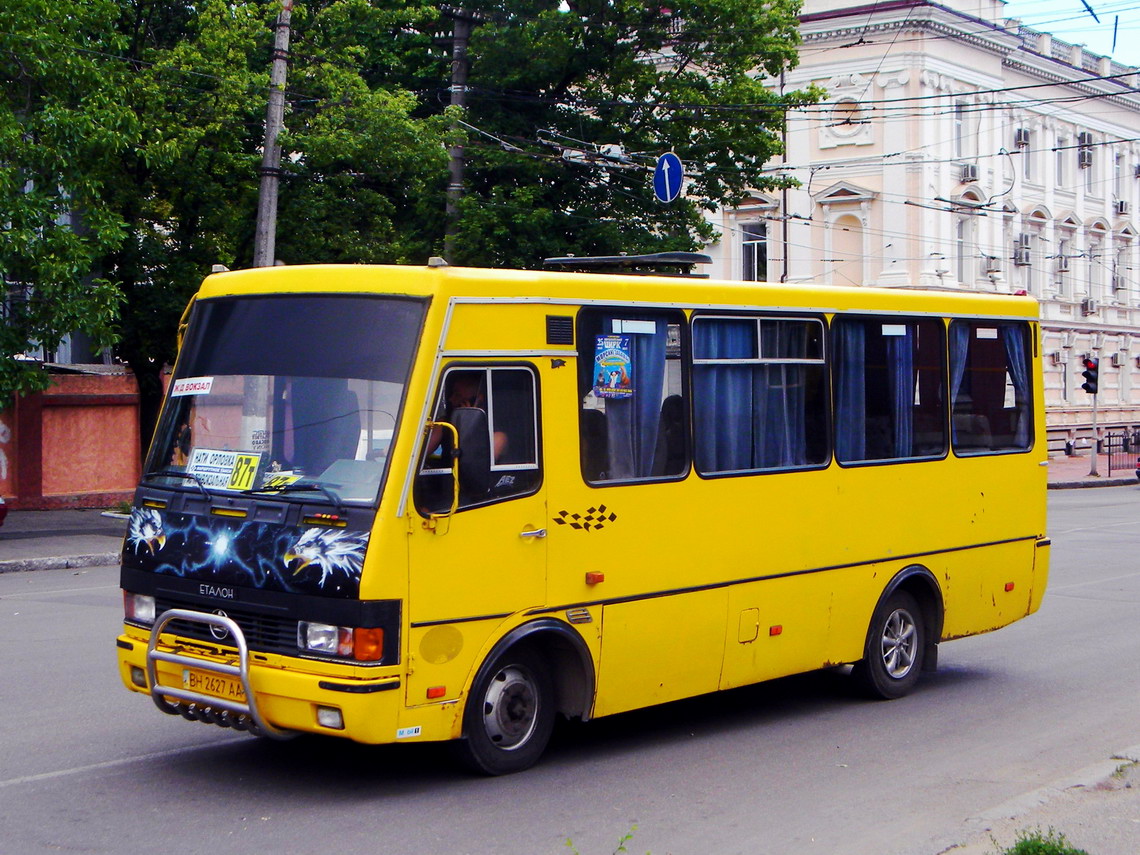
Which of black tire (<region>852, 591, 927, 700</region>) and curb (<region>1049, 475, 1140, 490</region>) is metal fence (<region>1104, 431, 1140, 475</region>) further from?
black tire (<region>852, 591, 927, 700</region>)

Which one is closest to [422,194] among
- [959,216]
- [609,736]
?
[609,736]

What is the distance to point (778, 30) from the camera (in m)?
30.4

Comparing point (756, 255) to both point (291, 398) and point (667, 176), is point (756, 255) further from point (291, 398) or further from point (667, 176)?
point (291, 398)

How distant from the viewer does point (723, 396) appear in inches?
327

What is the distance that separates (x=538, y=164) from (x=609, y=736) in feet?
69.9

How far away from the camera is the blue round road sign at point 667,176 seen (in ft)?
80.9

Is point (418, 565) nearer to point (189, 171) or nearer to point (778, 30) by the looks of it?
point (189, 171)

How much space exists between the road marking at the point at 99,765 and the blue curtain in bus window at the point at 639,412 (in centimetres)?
271

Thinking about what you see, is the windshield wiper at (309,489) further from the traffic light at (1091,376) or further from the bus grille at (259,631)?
the traffic light at (1091,376)

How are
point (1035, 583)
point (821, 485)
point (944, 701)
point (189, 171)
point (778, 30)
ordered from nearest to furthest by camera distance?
point (821, 485) < point (944, 701) < point (1035, 583) < point (189, 171) < point (778, 30)

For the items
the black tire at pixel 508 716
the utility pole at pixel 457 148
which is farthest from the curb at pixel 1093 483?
the black tire at pixel 508 716

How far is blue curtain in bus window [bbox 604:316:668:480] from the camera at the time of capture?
7586 mm

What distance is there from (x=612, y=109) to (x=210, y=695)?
78.7 ft

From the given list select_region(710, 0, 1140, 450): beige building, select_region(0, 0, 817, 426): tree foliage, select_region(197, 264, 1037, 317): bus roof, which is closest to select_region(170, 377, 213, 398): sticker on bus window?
select_region(197, 264, 1037, 317): bus roof
